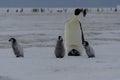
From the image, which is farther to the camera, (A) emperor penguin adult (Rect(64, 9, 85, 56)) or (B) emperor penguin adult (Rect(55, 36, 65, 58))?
(A) emperor penguin adult (Rect(64, 9, 85, 56))

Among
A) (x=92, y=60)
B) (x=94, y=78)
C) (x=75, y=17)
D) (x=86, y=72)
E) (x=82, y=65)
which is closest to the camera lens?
(x=94, y=78)

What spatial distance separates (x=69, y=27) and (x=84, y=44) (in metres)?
0.58

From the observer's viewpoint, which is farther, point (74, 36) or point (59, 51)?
point (74, 36)

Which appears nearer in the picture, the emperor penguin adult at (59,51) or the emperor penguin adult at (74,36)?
the emperor penguin adult at (59,51)

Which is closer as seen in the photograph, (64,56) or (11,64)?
(11,64)

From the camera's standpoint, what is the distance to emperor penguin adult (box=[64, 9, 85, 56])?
11.1 m

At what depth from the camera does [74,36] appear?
11.2 m

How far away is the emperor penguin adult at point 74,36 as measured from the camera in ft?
36.3

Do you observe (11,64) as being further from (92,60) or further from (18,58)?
(92,60)

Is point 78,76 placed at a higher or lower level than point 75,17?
lower

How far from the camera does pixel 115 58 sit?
10.7 metres

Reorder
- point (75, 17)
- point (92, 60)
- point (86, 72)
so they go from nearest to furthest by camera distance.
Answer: point (86, 72) → point (92, 60) → point (75, 17)

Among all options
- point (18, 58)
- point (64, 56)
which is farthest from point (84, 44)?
point (18, 58)

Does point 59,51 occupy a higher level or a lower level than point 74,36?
lower
